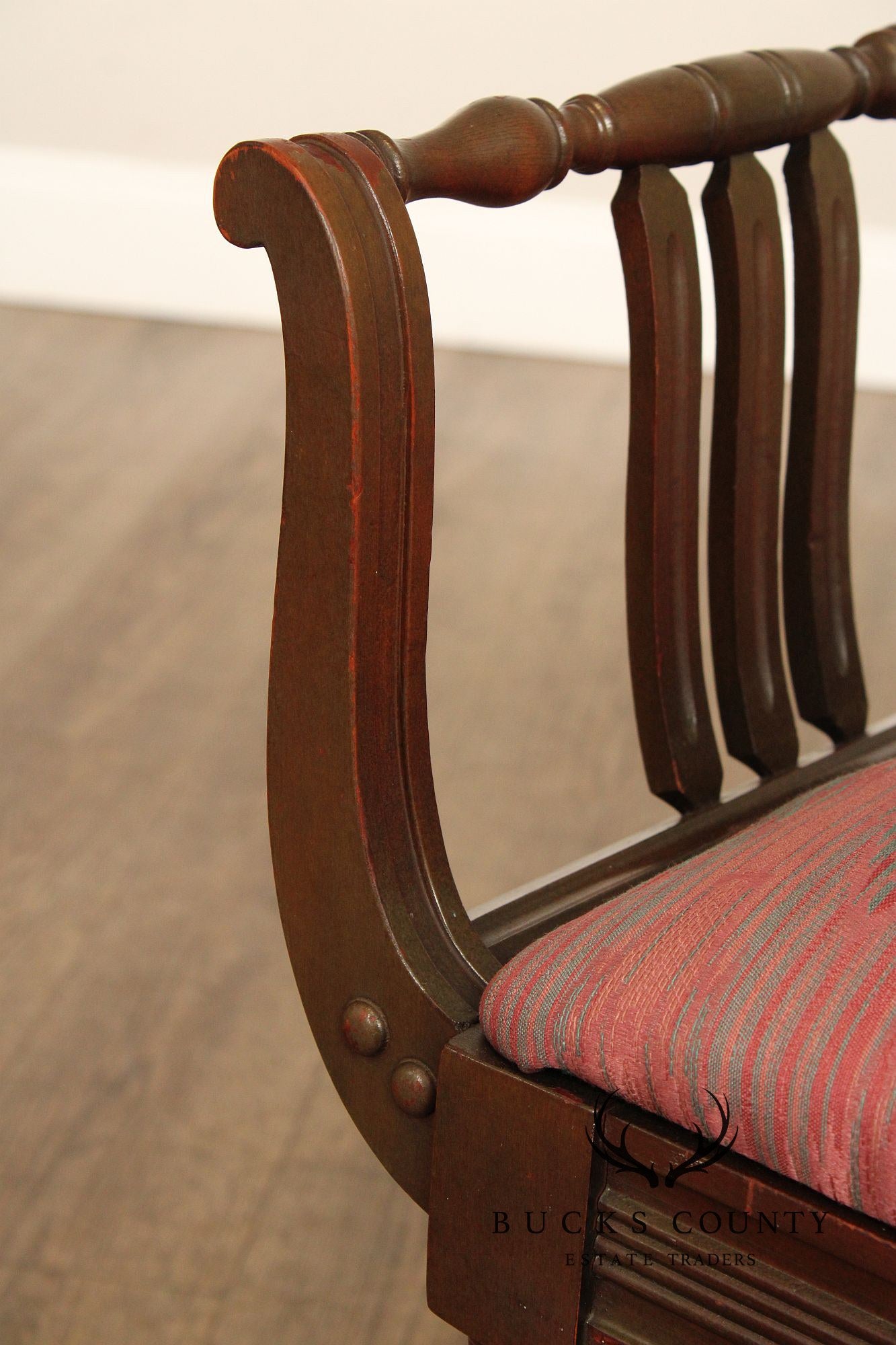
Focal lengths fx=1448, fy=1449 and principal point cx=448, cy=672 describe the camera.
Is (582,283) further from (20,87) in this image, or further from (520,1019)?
(520,1019)

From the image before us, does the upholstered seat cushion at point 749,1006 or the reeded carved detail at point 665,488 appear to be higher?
the reeded carved detail at point 665,488

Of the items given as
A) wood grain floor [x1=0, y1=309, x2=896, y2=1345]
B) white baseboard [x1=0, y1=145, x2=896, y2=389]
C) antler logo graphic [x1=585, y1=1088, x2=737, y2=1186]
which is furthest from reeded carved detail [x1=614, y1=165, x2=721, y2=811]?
white baseboard [x1=0, y1=145, x2=896, y2=389]

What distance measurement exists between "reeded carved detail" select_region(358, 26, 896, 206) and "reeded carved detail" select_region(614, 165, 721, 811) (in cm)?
3

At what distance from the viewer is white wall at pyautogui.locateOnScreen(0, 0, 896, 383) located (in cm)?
334

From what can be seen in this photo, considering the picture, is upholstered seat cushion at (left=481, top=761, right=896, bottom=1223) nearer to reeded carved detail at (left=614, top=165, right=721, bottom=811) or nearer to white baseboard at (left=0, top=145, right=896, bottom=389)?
reeded carved detail at (left=614, top=165, right=721, bottom=811)

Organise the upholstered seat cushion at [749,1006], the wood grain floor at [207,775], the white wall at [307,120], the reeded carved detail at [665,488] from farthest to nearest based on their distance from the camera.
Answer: the white wall at [307,120] < the wood grain floor at [207,775] < the reeded carved detail at [665,488] < the upholstered seat cushion at [749,1006]

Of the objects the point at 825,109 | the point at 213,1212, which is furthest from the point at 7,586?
the point at 825,109

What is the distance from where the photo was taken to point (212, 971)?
1.44m

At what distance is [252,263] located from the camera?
358cm

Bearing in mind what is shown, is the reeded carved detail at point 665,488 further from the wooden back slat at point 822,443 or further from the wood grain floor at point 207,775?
the wood grain floor at point 207,775

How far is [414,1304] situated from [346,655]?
2.19ft

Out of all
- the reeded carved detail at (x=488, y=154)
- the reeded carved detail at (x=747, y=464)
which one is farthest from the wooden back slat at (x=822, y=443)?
the reeded carved detail at (x=488, y=154)

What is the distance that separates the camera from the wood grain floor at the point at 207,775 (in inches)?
43.6

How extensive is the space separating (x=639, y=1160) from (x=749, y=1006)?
0.07m
